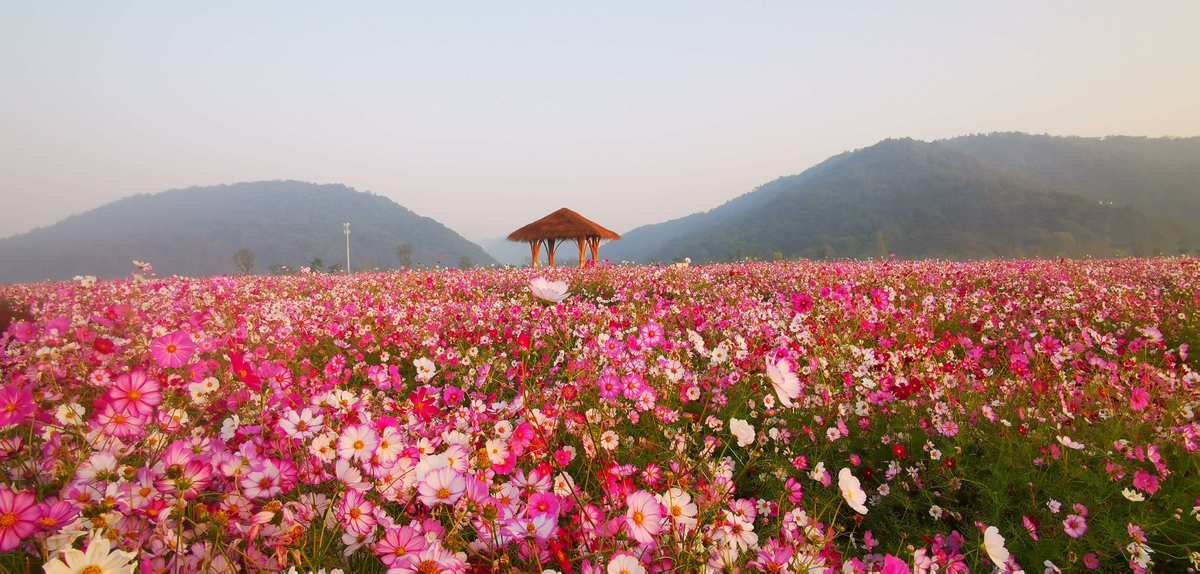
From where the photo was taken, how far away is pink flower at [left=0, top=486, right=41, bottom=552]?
3.19ft

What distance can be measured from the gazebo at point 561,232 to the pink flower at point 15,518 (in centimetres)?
2242

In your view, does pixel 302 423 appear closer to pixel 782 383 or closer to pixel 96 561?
pixel 96 561

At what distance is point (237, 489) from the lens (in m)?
1.24

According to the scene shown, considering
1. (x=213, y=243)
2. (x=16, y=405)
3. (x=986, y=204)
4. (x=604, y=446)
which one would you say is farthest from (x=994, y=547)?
(x=213, y=243)

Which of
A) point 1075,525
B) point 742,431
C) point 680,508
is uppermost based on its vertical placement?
point 742,431

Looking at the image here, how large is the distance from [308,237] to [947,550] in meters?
196

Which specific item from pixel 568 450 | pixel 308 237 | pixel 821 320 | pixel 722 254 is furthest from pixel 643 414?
pixel 308 237

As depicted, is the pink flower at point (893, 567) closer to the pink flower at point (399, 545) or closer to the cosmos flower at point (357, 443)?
the pink flower at point (399, 545)

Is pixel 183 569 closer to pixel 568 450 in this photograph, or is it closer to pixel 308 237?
pixel 568 450

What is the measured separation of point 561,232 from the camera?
2389cm

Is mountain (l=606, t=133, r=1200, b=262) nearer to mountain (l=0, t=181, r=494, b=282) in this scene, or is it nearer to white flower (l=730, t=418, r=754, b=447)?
white flower (l=730, t=418, r=754, b=447)

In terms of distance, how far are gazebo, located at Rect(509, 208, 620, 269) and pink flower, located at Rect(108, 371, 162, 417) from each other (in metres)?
22.1

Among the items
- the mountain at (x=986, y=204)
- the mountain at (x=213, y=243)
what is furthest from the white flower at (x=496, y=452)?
the mountain at (x=213, y=243)

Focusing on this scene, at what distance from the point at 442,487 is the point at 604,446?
922mm
